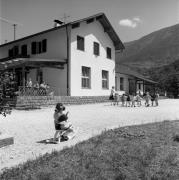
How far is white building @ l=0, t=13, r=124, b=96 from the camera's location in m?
22.4

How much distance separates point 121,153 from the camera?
5.39 metres

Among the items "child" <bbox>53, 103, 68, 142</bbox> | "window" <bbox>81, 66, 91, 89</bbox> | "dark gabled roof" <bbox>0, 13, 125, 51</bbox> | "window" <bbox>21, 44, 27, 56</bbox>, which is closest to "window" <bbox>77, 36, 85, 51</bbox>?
"dark gabled roof" <bbox>0, 13, 125, 51</bbox>

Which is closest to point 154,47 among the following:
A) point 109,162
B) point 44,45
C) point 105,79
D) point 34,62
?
point 105,79

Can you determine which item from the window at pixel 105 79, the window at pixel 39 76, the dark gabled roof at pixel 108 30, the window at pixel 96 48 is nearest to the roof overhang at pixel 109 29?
the dark gabled roof at pixel 108 30

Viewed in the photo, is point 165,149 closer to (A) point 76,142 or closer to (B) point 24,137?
(A) point 76,142

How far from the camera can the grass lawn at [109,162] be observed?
14.0ft

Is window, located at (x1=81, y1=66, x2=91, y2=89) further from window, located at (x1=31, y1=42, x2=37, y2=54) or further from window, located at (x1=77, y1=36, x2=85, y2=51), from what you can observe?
window, located at (x1=31, y1=42, x2=37, y2=54)

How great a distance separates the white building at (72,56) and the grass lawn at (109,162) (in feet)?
47.9

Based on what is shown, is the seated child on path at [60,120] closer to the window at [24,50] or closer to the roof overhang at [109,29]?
the roof overhang at [109,29]

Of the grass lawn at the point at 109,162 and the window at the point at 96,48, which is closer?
the grass lawn at the point at 109,162

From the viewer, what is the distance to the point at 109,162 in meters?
4.87

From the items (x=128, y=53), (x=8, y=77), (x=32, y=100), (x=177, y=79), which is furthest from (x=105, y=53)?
(x=128, y=53)

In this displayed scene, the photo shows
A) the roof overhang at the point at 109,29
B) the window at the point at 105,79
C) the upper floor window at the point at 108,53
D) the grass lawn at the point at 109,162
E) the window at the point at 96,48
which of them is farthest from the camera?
the upper floor window at the point at 108,53

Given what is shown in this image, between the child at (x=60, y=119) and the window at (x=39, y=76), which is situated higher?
the window at (x=39, y=76)
